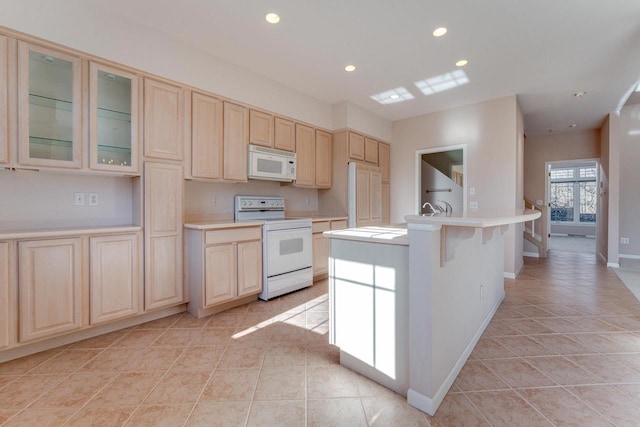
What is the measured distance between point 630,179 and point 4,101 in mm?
8813

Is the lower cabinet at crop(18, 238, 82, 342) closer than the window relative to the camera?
Yes

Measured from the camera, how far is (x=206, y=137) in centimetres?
306

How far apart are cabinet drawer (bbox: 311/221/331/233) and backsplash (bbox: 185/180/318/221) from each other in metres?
0.63

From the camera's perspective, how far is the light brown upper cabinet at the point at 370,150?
4.87m

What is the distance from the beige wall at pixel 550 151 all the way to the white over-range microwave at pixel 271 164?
6087mm

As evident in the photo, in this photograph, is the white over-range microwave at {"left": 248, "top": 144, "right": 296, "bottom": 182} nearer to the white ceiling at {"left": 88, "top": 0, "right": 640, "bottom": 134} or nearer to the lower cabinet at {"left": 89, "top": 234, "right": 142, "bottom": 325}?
the white ceiling at {"left": 88, "top": 0, "right": 640, "bottom": 134}

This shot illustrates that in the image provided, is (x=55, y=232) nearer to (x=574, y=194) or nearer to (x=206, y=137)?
(x=206, y=137)

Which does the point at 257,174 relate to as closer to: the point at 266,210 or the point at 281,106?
the point at 266,210

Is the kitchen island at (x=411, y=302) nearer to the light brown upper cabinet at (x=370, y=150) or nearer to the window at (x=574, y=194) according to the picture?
the light brown upper cabinet at (x=370, y=150)

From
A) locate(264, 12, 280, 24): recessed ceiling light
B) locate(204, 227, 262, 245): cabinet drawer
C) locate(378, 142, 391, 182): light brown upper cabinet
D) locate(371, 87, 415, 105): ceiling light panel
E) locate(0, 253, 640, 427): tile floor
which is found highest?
locate(371, 87, 415, 105): ceiling light panel

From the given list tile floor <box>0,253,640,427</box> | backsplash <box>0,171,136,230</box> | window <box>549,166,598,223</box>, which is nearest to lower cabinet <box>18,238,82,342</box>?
tile floor <box>0,253,640,427</box>

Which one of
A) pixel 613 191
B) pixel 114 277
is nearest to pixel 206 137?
pixel 114 277

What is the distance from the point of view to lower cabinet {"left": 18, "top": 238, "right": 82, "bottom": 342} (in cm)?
200

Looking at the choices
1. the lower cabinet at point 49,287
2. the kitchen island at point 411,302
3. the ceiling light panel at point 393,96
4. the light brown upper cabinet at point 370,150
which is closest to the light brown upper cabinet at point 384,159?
the light brown upper cabinet at point 370,150
